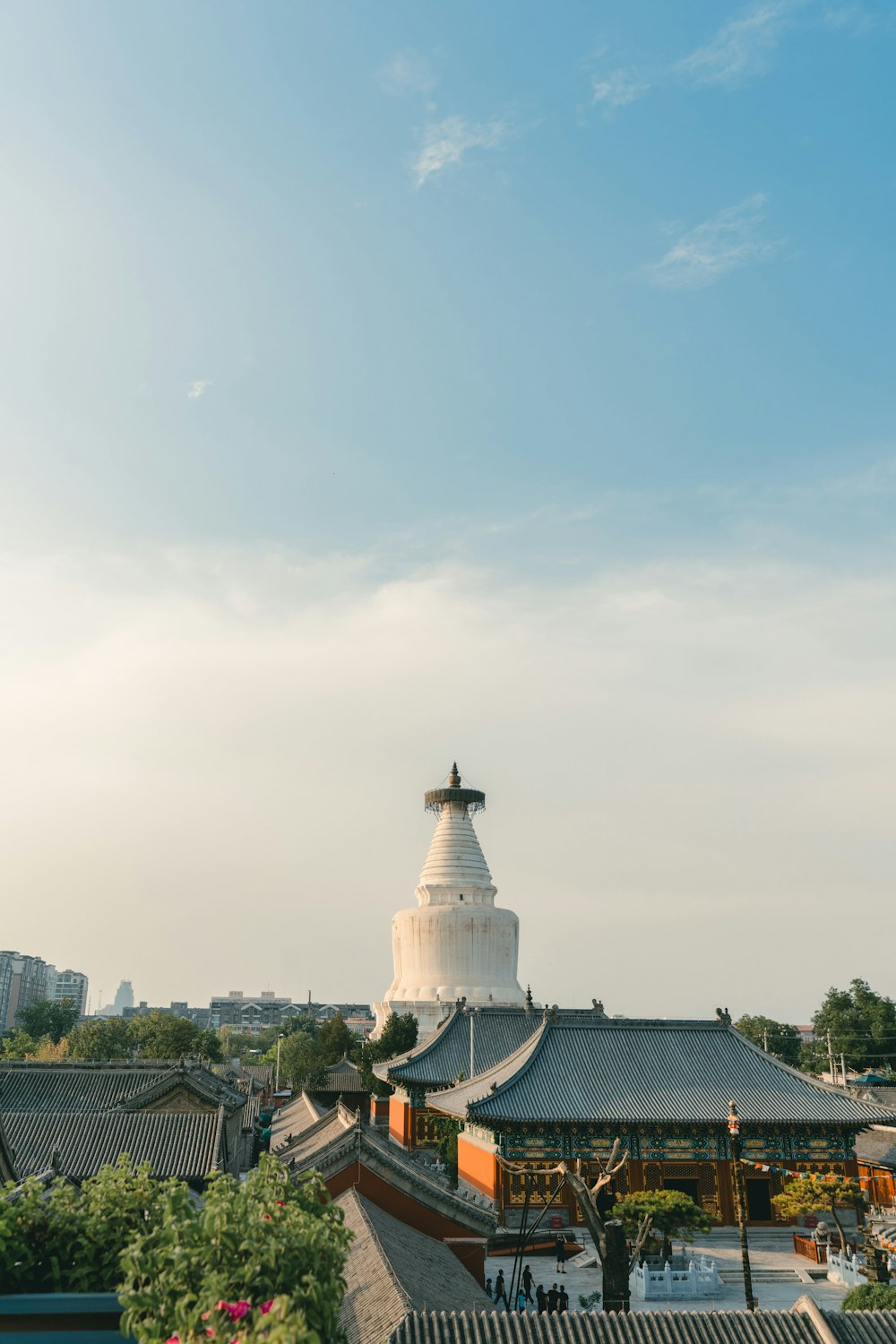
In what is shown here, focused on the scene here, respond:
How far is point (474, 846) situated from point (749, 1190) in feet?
141

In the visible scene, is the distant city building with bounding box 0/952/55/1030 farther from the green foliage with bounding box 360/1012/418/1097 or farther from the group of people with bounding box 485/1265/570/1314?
the group of people with bounding box 485/1265/570/1314

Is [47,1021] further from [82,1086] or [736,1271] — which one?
[736,1271]

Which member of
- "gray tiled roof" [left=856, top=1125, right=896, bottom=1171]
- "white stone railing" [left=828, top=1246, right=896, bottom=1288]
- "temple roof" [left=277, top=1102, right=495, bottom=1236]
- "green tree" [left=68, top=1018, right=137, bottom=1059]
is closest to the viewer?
"temple roof" [left=277, top=1102, right=495, bottom=1236]

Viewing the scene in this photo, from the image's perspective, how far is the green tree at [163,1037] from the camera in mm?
76156

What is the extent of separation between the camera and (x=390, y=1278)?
14.7 metres

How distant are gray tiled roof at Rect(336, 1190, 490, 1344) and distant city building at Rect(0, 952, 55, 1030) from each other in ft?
516

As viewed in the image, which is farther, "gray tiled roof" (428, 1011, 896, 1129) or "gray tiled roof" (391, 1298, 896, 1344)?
"gray tiled roof" (428, 1011, 896, 1129)

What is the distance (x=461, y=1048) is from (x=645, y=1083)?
1342 cm

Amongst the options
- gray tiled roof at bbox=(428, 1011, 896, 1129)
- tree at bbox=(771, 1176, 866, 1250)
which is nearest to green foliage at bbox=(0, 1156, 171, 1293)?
gray tiled roof at bbox=(428, 1011, 896, 1129)

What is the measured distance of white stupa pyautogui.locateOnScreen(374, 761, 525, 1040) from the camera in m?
69.3

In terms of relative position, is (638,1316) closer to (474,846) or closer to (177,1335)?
(177,1335)

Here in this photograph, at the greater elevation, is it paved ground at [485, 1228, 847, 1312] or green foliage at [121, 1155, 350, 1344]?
green foliage at [121, 1155, 350, 1344]

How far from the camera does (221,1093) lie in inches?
1604

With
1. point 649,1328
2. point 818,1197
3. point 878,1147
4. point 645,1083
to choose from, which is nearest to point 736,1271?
point 818,1197
